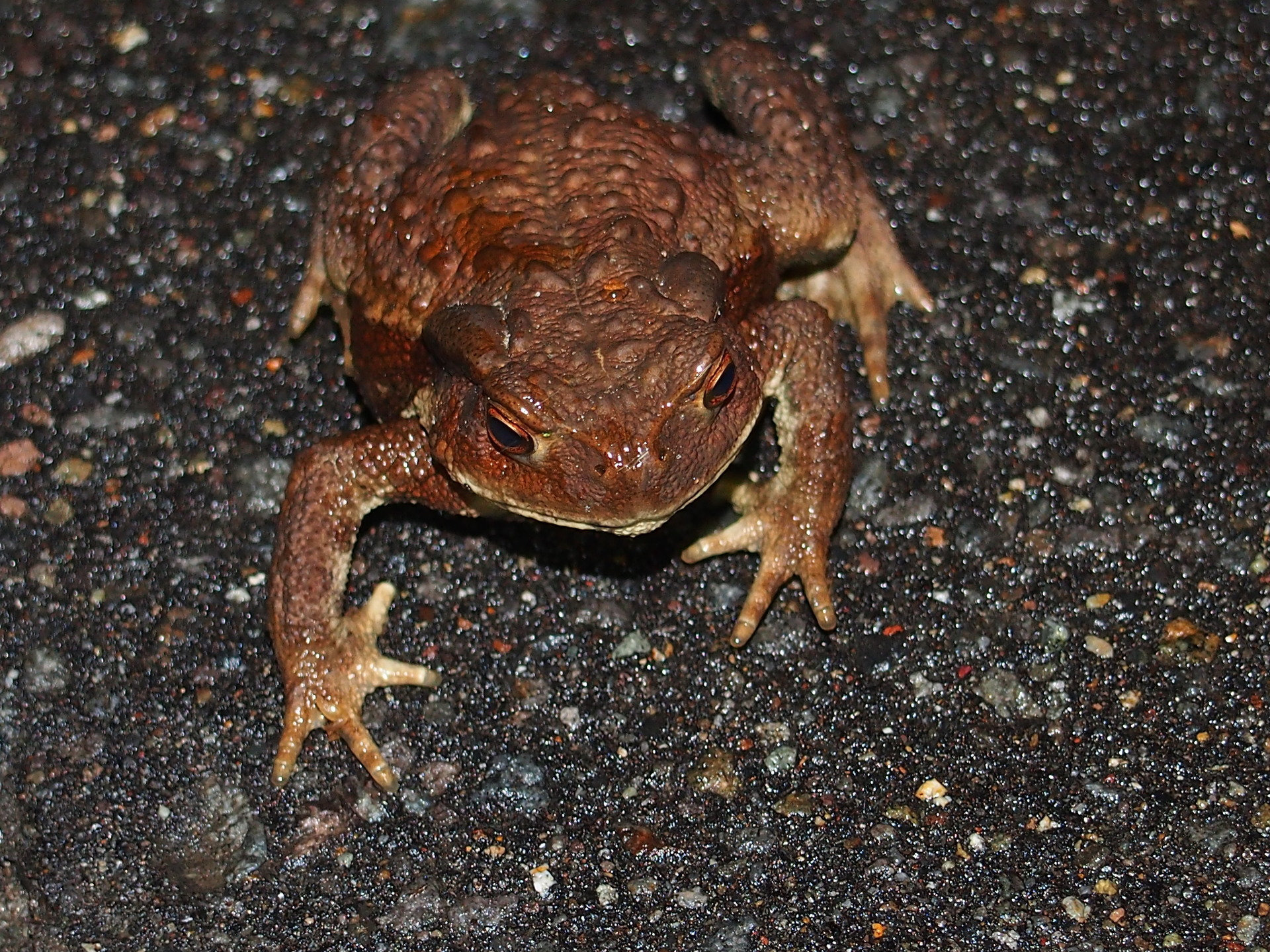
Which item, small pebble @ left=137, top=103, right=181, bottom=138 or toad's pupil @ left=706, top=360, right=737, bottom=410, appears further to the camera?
small pebble @ left=137, top=103, right=181, bottom=138

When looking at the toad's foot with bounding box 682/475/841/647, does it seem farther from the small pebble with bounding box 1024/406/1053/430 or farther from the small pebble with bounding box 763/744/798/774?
the small pebble with bounding box 1024/406/1053/430

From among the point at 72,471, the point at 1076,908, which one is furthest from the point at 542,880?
the point at 72,471

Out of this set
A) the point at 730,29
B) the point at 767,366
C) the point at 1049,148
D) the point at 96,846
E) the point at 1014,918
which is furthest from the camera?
the point at 730,29

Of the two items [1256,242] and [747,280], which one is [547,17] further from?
[1256,242]

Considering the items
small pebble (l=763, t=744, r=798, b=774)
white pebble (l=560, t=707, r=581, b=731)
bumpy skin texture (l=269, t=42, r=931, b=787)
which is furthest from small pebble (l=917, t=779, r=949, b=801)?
white pebble (l=560, t=707, r=581, b=731)

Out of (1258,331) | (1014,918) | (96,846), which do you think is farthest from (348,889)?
(1258,331)

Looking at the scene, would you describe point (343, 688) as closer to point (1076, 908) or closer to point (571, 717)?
point (571, 717)
